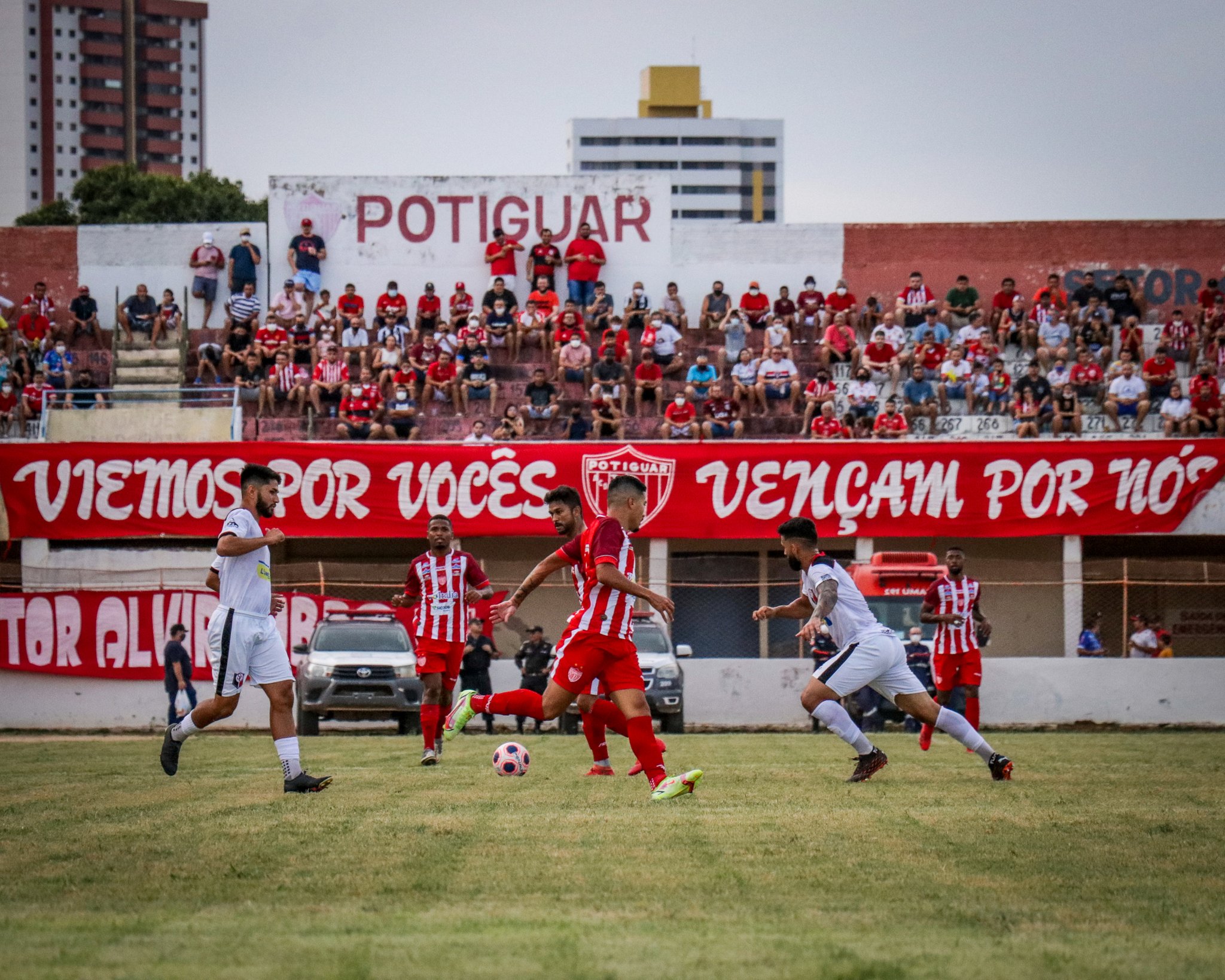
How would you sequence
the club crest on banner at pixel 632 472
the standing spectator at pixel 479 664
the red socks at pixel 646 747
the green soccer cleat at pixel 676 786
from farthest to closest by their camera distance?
the club crest on banner at pixel 632 472, the standing spectator at pixel 479 664, the red socks at pixel 646 747, the green soccer cleat at pixel 676 786

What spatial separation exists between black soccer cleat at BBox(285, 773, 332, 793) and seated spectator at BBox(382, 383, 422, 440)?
1833cm

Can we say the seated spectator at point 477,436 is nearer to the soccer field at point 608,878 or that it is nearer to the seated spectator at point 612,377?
the seated spectator at point 612,377

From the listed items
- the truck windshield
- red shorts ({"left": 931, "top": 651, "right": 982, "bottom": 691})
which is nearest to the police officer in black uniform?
the truck windshield

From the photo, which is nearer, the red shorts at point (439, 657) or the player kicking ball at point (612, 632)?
the player kicking ball at point (612, 632)

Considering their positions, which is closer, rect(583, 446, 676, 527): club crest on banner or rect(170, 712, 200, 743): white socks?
rect(170, 712, 200, 743): white socks

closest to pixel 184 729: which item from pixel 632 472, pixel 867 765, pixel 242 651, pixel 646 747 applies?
pixel 242 651

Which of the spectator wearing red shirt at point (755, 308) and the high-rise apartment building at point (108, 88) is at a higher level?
the high-rise apartment building at point (108, 88)

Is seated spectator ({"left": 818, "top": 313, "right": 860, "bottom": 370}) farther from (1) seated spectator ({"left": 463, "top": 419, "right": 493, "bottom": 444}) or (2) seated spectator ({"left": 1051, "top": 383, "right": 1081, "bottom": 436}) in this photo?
(1) seated spectator ({"left": 463, "top": 419, "right": 493, "bottom": 444})

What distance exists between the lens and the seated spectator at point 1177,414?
28547 mm

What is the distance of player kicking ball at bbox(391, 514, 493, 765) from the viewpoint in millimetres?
14094

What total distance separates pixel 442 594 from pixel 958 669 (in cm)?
659

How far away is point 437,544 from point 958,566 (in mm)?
6163

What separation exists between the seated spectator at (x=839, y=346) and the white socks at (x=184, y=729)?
21074 millimetres

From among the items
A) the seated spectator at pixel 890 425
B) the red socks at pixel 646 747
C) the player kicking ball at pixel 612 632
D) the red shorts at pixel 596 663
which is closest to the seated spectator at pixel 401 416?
the seated spectator at pixel 890 425
